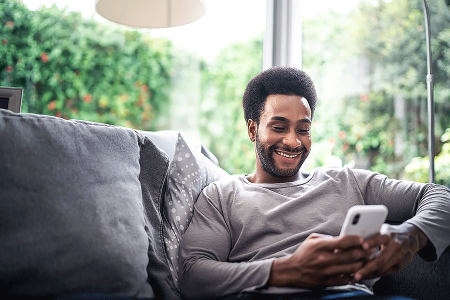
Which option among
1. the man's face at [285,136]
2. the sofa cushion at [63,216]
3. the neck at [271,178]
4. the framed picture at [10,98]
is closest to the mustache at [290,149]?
the man's face at [285,136]

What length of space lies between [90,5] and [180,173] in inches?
63.8

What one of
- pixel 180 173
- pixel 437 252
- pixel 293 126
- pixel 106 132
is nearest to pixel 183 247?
pixel 180 173

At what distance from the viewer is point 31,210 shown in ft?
2.51

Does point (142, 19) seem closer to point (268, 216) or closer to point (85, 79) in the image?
point (268, 216)

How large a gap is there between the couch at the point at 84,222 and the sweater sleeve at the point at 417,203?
0.22 feet

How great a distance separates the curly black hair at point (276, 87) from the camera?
4.14 feet

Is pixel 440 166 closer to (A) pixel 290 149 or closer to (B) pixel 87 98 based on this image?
(A) pixel 290 149

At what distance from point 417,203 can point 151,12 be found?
109cm

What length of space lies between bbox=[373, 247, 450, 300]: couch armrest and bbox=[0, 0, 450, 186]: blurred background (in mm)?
1249

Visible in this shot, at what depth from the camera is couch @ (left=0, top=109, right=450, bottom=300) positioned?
745 millimetres

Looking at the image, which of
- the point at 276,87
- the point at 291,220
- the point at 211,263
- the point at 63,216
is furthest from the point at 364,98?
the point at 63,216

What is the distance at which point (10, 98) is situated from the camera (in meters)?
1.15

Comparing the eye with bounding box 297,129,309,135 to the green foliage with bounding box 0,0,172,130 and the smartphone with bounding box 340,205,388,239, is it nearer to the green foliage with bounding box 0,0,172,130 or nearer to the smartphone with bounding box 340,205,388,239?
the smartphone with bounding box 340,205,388,239

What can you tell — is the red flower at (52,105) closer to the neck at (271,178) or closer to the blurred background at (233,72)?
the blurred background at (233,72)
